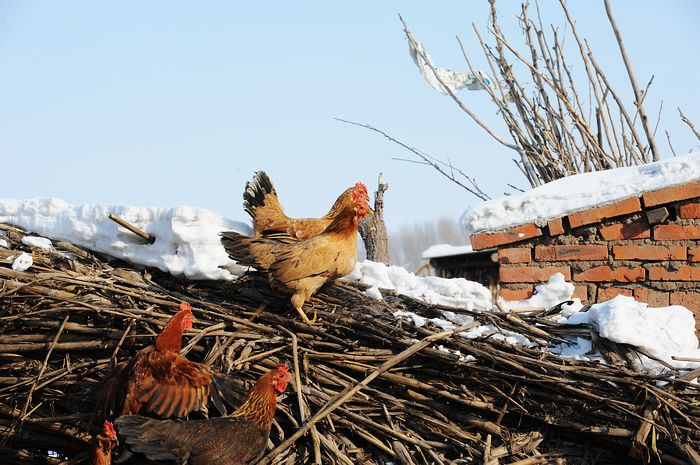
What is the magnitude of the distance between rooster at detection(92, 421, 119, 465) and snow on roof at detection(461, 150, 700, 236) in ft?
9.76

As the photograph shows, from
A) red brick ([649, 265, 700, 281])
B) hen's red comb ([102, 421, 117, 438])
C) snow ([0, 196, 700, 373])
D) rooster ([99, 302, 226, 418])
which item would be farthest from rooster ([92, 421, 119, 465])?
red brick ([649, 265, 700, 281])

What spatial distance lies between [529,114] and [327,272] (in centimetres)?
483

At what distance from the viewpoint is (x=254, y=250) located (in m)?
4.71

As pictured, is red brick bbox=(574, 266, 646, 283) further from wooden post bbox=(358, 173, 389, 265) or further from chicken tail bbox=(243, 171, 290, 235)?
wooden post bbox=(358, 173, 389, 265)

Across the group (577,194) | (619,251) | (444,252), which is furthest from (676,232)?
(444,252)

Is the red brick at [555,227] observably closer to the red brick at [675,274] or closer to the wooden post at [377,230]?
the red brick at [675,274]

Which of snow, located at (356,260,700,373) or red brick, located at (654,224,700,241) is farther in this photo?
red brick, located at (654,224,700,241)

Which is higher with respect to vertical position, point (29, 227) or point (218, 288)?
point (29, 227)

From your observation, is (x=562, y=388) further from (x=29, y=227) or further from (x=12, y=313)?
(x=29, y=227)

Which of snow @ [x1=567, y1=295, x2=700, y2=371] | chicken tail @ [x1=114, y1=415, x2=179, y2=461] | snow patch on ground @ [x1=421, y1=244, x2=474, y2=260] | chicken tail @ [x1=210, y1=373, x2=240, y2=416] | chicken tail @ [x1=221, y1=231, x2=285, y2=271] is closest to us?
chicken tail @ [x1=114, y1=415, x2=179, y2=461]

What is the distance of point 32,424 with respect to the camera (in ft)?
13.2

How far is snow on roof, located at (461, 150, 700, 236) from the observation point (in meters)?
4.99

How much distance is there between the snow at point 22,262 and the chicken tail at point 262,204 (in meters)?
1.56

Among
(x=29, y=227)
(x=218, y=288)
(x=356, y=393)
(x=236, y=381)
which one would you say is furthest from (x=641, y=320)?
(x=29, y=227)
